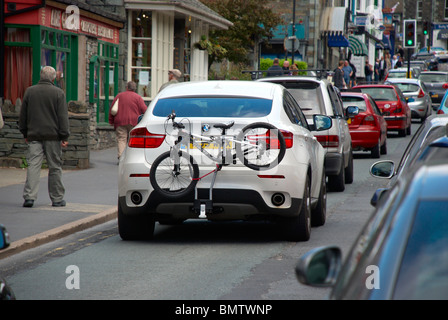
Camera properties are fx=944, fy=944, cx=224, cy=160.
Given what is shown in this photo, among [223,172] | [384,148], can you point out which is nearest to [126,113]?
[384,148]

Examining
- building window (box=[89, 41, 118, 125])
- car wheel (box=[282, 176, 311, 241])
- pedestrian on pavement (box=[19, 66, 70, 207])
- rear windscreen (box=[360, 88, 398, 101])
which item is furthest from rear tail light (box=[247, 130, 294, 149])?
rear windscreen (box=[360, 88, 398, 101])

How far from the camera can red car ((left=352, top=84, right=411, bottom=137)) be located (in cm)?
2808

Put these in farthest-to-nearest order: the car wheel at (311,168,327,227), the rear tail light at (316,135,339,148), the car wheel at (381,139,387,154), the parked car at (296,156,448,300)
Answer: the car wheel at (381,139,387,154), the rear tail light at (316,135,339,148), the car wheel at (311,168,327,227), the parked car at (296,156,448,300)

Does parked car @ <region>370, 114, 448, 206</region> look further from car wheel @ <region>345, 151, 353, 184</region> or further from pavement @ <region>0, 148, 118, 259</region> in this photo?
car wheel @ <region>345, 151, 353, 184</region>

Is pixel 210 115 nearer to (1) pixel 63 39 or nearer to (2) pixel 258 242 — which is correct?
(2) pixel 258 242

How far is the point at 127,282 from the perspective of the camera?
7746 millimetres

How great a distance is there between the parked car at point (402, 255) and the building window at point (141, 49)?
82.2 ft

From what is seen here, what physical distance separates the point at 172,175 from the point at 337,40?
4771 centimetres

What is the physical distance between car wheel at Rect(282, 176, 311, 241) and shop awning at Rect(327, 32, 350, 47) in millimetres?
46645

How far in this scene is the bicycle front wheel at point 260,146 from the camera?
9.38 m

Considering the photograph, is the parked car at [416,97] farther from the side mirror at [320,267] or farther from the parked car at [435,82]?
the side mirror at [320,267]
